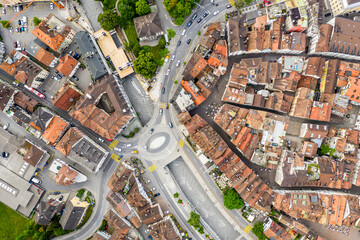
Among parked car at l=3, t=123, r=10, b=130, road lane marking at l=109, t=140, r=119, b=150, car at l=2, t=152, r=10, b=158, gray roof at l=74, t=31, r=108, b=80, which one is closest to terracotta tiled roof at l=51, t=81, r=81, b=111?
gray roof at l=74, t=31, r=108, b=80

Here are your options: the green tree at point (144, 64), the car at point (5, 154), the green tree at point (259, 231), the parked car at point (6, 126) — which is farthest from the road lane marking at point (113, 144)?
the green tree at point (259, 231)

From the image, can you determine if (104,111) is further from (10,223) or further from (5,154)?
(10,223)

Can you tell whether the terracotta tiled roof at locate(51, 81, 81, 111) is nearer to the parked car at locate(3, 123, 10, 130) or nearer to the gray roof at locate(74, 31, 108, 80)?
the gray roof at locate(74, 31, 108, 80)

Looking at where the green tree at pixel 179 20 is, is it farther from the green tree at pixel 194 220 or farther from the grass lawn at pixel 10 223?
the grass lawn at pixel 10 223

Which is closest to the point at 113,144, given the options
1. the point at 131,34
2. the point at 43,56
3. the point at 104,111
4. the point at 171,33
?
the point at 104,111

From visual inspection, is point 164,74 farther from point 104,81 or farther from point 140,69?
point 104,81

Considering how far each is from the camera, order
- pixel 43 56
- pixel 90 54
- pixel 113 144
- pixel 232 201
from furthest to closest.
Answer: pixel 113 144, pixel 43 56, pixel 232 201, pixel 90 54
